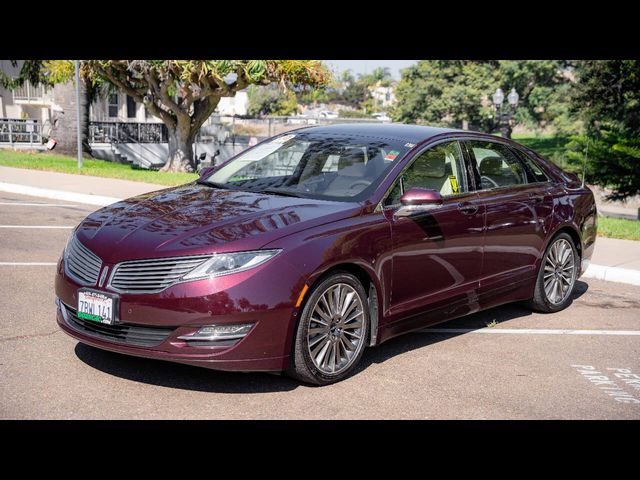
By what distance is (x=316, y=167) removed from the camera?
6.15 metres

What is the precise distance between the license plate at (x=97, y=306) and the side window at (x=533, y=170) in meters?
4.23

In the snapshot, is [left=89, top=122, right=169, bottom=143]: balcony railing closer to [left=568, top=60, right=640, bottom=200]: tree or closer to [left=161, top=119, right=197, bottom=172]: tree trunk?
[left=161, top=119, right=197, bottom=172]: tree trunk

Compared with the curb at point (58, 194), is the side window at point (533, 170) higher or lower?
higher

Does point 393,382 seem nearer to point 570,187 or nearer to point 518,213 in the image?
point 518,213

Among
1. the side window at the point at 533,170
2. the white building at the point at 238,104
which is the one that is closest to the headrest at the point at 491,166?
the side window at the point at 533,170

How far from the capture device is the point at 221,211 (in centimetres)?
532

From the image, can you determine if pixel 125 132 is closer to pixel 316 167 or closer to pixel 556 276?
pixel 556 276

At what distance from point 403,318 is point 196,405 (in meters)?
1.76

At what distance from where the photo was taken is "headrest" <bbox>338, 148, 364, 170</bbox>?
6070 mm

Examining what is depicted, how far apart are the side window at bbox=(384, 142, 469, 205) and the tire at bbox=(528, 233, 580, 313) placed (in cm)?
143

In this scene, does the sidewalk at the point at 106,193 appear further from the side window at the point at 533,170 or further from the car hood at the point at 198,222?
the car hood at the point at 198,222

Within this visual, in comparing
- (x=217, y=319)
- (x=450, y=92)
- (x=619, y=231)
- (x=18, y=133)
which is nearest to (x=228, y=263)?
(x=217, y=319)

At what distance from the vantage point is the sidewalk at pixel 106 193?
963cm
